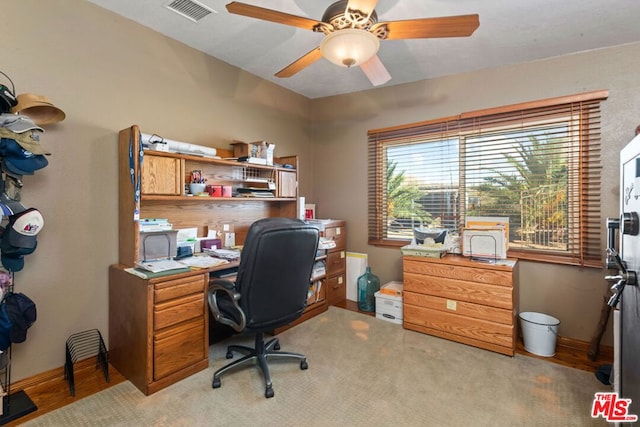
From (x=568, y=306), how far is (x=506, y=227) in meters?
0.83

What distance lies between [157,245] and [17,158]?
3.04ft

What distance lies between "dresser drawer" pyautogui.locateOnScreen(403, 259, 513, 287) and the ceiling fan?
5.78ft

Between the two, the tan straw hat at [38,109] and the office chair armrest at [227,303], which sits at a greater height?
the tan straw hat at [38,109]

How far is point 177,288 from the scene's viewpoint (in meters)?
2.02

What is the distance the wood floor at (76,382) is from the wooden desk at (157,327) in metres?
0.12

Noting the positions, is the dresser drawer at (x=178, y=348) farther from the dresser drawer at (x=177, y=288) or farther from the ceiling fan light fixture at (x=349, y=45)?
the ceiling fan light fixture at (x=349, y=45)

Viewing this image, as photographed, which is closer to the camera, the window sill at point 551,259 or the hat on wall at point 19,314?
the hat on wall at point 19,314

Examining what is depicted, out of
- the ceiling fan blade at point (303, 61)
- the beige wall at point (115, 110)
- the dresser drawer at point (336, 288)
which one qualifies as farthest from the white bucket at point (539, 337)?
the ceiling fan blade at point (303, 61)

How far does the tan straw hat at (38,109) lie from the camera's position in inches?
68.8

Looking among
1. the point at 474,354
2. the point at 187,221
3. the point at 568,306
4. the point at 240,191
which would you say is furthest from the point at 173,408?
the point at 568,306

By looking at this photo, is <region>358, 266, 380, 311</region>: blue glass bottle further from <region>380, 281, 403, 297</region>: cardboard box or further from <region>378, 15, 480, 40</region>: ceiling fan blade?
<region>378, 15, 480, 40</region>: ceiling fan blade

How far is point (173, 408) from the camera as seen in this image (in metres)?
1.80

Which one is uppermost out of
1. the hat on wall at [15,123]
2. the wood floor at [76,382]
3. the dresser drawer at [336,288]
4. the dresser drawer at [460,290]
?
the hat on wall at [15,123]

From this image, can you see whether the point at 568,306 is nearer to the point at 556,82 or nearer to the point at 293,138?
the point at 556,82
